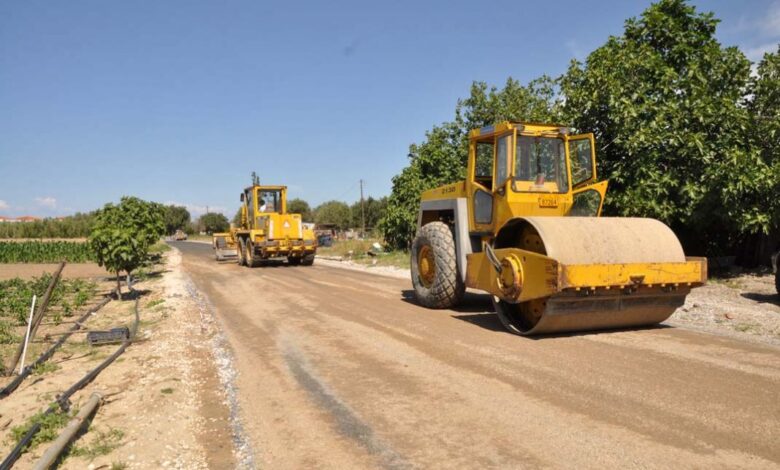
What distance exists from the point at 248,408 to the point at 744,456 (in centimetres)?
366

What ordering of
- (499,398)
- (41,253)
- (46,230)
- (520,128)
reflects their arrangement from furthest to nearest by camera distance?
(46,230)
(41,253)
(520,128)
(499,398)

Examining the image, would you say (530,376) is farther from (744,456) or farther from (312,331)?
(312,331)

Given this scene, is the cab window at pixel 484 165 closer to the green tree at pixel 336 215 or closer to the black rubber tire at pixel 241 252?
the black rubber tire at pixel 241 252

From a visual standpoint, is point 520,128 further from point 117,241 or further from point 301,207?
point 301,207

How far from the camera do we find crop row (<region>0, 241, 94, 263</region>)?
3183 centimetres

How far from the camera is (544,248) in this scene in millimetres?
6625

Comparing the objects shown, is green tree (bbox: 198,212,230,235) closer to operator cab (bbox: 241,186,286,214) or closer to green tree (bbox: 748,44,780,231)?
operator cab (bbox: 241,186,286,214)

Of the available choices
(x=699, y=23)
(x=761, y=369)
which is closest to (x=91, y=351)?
(x=761, y=369)

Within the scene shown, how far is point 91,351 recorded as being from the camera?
7.16 meters

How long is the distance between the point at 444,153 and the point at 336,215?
6045 cm

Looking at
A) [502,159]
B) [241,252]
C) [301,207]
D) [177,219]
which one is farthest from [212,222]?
[502,159]

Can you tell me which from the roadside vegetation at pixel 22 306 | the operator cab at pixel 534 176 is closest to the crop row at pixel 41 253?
the roadside vegetation at pixel 22 306

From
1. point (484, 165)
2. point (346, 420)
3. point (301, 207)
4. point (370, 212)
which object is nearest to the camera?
point (346, 420)

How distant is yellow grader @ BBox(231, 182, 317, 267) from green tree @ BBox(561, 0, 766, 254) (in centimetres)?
1147
